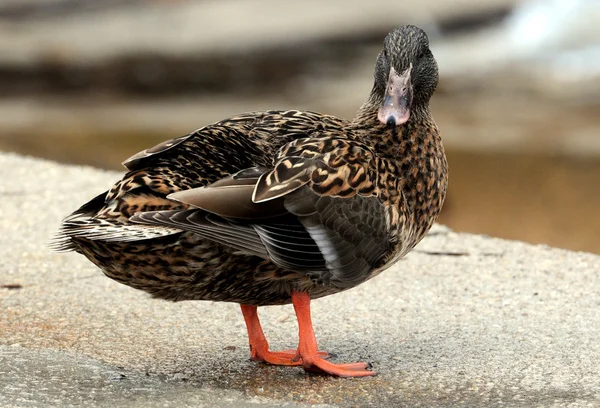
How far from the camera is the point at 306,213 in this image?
11.9 feet

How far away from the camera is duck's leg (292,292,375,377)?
12.7 feet

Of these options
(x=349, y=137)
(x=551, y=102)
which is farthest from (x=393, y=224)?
(x=551, y=102)

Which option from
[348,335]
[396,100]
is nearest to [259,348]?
[348,335]

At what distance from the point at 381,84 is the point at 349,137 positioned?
39 centimetres

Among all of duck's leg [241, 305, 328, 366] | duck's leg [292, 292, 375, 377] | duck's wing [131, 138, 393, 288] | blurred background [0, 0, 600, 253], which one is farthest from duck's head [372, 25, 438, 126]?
blurred background [0, 0, 600, 253]

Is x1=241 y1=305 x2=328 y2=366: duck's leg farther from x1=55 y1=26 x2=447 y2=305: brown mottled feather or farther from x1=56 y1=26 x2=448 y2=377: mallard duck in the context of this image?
x1=55 y1=26 x2=447 y2=305: brown mottled feather

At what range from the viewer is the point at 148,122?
38.1ft

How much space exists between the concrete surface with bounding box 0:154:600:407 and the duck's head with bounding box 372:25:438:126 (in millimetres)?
989

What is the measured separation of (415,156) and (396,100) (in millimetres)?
233

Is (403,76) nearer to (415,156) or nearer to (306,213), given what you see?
(415,156)

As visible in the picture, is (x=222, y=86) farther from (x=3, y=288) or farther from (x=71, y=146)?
(x=3, y=288)

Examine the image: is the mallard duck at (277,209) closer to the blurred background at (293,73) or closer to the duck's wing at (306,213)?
the duck's wing at (306,213)

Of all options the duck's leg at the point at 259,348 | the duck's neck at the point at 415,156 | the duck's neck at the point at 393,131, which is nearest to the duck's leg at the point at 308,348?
the duck's leg at the point at 259,348

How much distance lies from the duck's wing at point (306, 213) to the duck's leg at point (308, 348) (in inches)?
6.4
